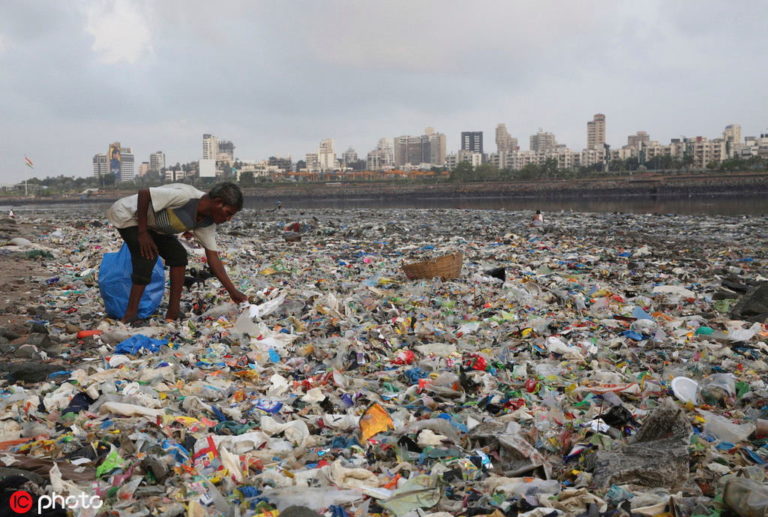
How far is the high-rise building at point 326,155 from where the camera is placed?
553ft

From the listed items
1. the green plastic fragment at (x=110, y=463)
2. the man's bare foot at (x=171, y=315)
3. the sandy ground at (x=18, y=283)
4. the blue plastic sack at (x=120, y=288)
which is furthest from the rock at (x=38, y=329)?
the green plastic fragment at (x=110, y=463)

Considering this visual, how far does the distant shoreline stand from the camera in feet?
176

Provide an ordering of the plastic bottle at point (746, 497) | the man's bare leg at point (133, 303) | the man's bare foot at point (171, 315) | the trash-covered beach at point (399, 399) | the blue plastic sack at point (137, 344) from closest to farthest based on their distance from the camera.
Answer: the plastic bottle at point (746, 497) → the trash-covered beach at point (399, 399) → the blue plastic sack at point (137, 344) → the man's bare leg at point (133, 303) → the man's bare foot at point (171, 315)

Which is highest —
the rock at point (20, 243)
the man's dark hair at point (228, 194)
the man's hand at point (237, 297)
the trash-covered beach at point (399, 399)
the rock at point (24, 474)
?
the man's dark hair at point (228, 194)

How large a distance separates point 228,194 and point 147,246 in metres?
0.70

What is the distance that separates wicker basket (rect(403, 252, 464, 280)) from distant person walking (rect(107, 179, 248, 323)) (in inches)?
96.1

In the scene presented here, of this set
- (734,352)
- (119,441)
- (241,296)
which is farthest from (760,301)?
(119,441)

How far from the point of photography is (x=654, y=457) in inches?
84.0

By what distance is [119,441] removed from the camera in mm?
2350

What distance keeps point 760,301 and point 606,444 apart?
316 cm

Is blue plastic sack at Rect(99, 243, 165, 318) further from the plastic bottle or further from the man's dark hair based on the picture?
the plastic bottle

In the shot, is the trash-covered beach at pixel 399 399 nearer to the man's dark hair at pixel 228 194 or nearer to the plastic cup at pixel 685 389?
the plastic cup at pixel 685 389

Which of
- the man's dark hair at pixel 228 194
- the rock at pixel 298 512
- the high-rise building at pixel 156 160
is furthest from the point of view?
the high-rise building at pixel 156 160

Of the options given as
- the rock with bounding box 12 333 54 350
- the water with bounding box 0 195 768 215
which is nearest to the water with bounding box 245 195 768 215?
the water with bounding box 0 195 768 215
